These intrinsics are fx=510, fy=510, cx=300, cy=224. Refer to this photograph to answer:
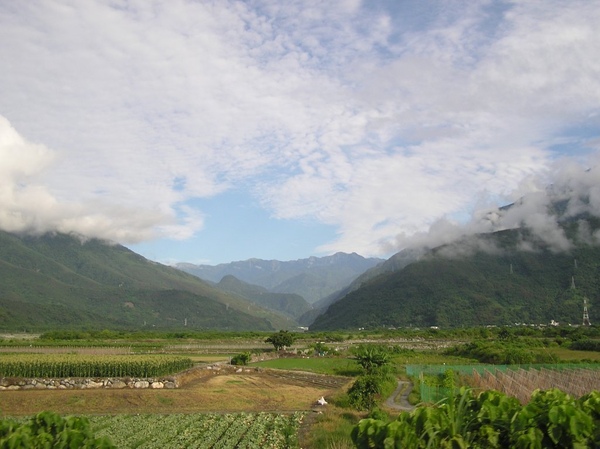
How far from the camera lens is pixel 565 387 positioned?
85.7 ft

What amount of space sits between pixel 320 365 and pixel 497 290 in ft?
429

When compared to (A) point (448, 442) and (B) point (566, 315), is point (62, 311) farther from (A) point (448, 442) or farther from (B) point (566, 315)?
(A) point (448, 442)

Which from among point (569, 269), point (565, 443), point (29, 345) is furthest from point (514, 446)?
point (569, 269)

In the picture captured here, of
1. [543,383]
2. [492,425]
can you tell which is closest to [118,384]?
[543,383]

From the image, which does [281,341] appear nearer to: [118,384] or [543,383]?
[118,384]

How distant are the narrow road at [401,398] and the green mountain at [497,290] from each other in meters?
114

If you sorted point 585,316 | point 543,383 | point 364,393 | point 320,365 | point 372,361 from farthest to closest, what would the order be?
point 585,316, point 320,365, point 372,361, point 543,383, point 364,393

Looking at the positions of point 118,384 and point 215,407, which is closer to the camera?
point 215,407

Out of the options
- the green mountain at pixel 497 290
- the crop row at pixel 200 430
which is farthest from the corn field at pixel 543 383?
the green mountain at pixel 497 290

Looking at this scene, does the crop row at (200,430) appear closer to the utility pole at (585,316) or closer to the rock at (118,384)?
the rock at (118,384)

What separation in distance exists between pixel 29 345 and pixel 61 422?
70260mm

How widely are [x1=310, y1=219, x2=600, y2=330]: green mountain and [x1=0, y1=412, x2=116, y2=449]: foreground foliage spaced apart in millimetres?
145950

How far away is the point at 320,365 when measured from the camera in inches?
2036

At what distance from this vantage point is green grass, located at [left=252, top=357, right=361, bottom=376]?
45500 mm
